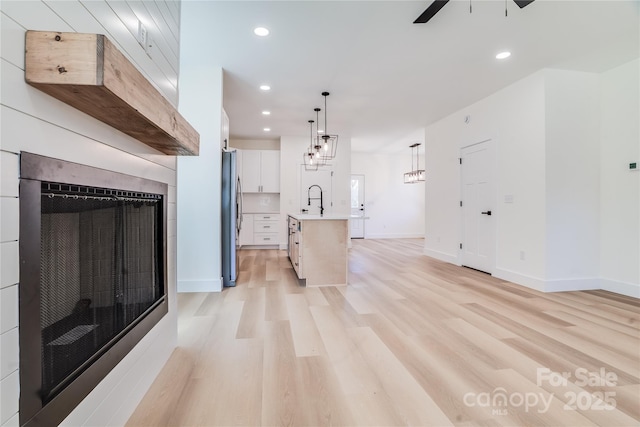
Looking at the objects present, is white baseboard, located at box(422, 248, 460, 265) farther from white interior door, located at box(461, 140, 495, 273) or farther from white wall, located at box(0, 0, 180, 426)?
white wall, located at box(0, 0, 180, 426)

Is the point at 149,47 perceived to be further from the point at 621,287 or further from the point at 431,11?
the point at 621,287

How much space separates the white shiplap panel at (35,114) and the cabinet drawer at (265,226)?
5960 millimetres

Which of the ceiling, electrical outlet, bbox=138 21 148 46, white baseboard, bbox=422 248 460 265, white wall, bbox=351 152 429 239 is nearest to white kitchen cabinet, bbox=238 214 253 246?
the ceiling

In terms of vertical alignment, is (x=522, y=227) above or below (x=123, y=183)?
below

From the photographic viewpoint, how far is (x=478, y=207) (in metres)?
4.67

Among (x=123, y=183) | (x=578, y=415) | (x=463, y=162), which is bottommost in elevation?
(x=578, y=415)

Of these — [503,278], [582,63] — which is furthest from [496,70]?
[503,278]

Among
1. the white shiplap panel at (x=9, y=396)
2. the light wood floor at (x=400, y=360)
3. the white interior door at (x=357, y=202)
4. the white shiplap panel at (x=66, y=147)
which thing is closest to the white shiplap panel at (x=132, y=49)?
the white shiplap panel at (x=66, y=147)

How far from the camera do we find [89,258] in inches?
43.6

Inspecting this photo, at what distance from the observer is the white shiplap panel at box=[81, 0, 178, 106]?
3.85 ft

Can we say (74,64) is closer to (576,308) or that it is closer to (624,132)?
(576,308)

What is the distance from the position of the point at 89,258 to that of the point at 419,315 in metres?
2.58

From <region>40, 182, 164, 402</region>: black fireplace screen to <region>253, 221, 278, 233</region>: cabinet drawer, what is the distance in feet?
18.2

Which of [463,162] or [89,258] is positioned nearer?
[89,258]
